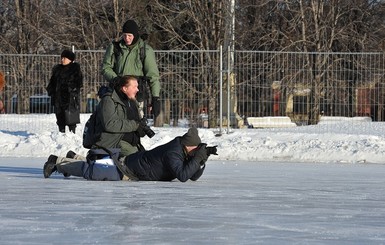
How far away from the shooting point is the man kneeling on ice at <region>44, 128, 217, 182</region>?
10195mm

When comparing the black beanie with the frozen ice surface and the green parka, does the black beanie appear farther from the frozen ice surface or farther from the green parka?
the frozen ice surface

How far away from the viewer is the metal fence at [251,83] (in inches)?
771

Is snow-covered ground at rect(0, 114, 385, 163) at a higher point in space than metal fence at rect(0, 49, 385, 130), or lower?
lower

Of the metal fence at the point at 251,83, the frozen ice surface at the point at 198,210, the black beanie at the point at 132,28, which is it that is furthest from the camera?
the metal fence at the point at 251,83

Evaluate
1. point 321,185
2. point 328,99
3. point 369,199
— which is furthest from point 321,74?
point 369,199

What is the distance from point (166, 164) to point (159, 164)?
0.36 feet

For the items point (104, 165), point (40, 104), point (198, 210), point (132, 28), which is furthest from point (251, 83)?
point (198, 210)

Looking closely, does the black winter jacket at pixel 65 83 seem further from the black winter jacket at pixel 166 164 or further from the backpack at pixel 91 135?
the black winter jacket at pixel 166 164

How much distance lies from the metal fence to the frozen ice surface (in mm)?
7592

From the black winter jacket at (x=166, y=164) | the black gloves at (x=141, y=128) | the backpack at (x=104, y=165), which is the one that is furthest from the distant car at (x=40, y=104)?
the black winter jacket at (x=166, y=164)

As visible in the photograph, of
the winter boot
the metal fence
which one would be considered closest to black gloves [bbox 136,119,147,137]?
the winter boot

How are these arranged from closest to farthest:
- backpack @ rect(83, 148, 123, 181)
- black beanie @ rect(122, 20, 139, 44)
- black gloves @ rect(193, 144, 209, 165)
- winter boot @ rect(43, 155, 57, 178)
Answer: black gloves @ rect(193, 144, 209, 165), backpack @ rect(83, 148, 123, 181), winter boot @ rect(43, 155, 57, 178), black beanie @ rect(122, 20, 139, 44)

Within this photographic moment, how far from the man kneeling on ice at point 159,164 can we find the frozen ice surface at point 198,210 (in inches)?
5.2

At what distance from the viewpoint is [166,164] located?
10.4m
